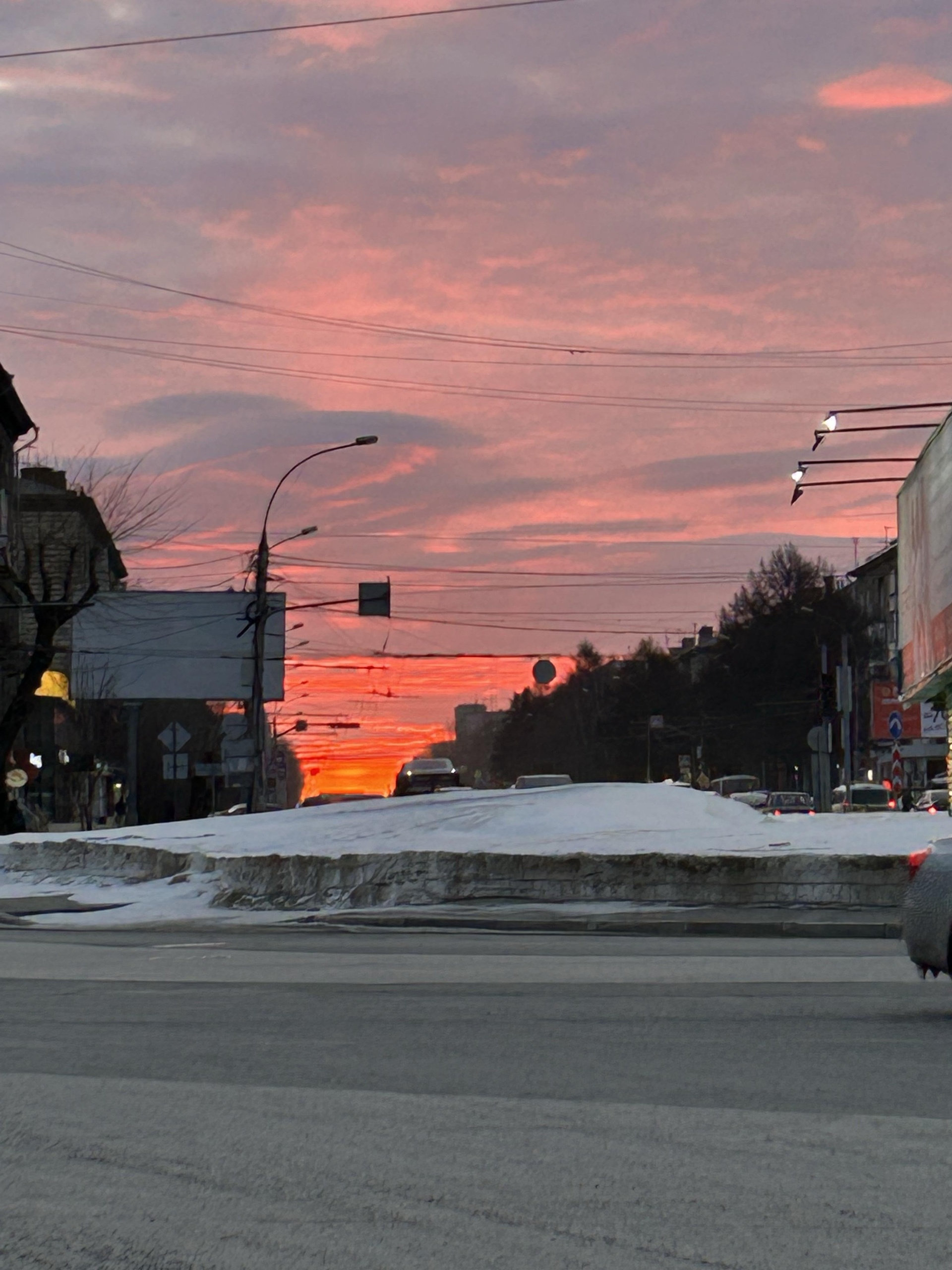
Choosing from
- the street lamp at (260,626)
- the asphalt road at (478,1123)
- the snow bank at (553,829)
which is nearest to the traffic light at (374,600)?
the street lamp at (260,626)

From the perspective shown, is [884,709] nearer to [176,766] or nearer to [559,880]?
[176,766]

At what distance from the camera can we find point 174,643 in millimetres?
68062

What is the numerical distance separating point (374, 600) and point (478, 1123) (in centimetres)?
3700

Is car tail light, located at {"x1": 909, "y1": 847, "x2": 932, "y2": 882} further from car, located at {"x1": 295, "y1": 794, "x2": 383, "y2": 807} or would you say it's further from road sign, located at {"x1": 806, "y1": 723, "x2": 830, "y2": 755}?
car, located at {"x1": 295, "y1": 794, "x2": 383, "y2": 807}

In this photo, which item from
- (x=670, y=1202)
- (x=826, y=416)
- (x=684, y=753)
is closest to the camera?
(x=670, y=1202)

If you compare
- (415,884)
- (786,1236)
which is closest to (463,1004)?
(786,1236)

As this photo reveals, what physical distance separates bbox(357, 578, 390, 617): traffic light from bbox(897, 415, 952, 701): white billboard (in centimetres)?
1244

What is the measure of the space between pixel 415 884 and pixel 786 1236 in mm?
16754

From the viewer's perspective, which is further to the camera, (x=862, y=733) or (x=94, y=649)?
(x=862, y=733)

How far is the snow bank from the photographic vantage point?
2178cm

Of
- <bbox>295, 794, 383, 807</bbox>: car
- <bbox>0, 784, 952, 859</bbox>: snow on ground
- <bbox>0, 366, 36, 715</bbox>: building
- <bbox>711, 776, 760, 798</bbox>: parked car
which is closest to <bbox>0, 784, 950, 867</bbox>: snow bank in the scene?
<bbox>0, 784, 952, 859</bbox>: snow on ground

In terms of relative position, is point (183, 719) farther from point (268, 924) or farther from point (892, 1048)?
point (892, 1048)

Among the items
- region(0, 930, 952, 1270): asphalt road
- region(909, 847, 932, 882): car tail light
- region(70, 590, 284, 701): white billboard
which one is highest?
region(70, 590, 284, 701): white billboard

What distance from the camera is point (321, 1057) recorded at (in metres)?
8.51
